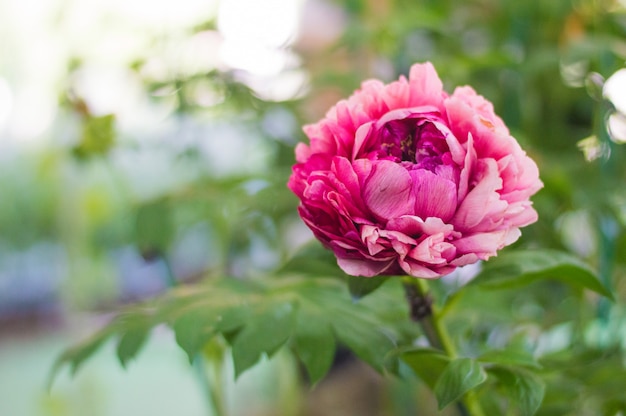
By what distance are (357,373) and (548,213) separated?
79 cm

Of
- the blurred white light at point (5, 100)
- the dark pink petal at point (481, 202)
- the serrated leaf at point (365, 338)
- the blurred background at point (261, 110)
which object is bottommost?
the blurred white light at point (5, 100)

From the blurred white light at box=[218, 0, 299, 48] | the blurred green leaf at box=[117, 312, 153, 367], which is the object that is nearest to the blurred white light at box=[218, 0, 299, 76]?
the blurred white light at box=[218, 0, 299, 48]

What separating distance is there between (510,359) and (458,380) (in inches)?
1.9

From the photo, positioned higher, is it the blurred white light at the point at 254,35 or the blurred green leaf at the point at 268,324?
the blurred green leaf at the point at 268,324

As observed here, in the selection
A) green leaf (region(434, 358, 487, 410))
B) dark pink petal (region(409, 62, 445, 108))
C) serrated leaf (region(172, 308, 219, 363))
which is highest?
dark pink petal (region(409, 62, 445, 108))

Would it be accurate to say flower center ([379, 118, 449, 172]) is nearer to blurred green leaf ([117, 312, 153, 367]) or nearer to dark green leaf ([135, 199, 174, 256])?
blurred green leaf ([117, 312, 153, 367])

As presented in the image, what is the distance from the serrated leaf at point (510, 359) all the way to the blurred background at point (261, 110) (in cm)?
10

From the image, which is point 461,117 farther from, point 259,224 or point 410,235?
point 259,224

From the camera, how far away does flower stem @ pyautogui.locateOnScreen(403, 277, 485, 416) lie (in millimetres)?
405

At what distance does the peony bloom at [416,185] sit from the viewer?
319 millimetres

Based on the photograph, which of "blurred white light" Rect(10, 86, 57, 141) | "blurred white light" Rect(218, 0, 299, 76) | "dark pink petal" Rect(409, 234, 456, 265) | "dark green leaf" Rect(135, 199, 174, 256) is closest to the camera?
"dark pink petal" Rect(409, 234, 456, 265)

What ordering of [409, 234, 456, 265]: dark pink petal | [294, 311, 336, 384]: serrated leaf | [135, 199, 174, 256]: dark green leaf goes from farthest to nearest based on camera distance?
[135, 199, 174, 256]: dark green leaf
[294, 311, 336, 384]: serrated leaf
[409, 234, 456, 265]: dark pink petal

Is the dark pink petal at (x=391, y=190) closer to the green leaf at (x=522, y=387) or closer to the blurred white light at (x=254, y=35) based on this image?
the green leaf at (x=522, y=387)

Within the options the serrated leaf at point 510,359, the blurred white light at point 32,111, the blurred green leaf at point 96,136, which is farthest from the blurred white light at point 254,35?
the serrated leaf at point 510,359
